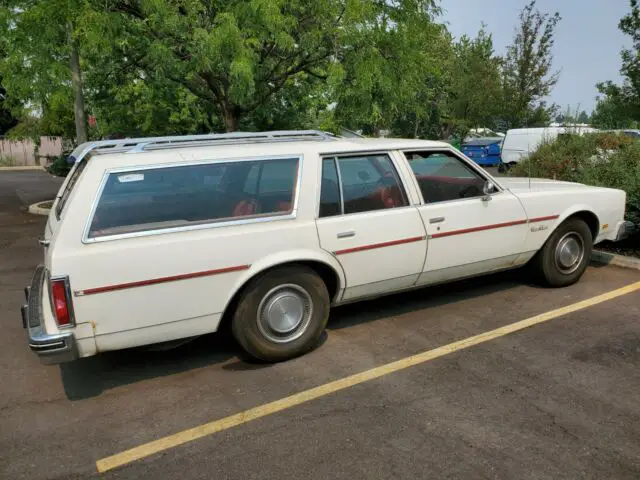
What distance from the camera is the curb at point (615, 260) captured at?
6219 mm

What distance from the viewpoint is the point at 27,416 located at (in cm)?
336

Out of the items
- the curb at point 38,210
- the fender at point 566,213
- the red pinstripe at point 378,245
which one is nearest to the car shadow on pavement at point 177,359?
the red pinstripe at point 378,245

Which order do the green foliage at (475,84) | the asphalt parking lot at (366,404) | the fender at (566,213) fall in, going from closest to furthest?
the asphalt parking lot at (366,404) < the fender at (566,213) < the green foliage at (475,84)

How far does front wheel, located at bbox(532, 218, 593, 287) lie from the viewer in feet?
17.4

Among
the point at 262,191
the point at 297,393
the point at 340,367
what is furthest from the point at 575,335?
the point at 262,191

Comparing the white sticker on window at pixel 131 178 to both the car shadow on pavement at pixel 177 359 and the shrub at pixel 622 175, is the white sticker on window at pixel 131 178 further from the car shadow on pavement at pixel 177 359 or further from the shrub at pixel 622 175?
the shrub at pixel 622 175

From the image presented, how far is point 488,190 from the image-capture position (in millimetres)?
4836

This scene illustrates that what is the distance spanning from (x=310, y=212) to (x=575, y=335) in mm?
2385

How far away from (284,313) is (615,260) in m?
4.48

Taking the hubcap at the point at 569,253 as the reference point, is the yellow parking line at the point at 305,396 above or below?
below

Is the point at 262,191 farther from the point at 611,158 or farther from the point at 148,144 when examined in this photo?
the point at 611,158

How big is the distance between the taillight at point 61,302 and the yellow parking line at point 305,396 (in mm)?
860

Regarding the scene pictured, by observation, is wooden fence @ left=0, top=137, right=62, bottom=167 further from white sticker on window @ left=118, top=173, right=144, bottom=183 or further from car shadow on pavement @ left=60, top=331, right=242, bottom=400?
white sticker on window @ left=118, top=173, right=144, bottom=183

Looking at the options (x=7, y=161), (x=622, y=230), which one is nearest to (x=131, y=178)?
(x=622, y=230)
